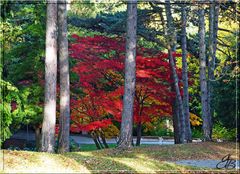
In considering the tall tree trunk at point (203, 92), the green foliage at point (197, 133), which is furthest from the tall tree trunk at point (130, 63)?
the green foliage at point (197, 133)

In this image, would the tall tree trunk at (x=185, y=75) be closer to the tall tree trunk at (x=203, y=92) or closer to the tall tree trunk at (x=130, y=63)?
the tall tree trunk at (x=203, y=92)

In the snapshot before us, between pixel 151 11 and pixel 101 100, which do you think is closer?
pixel 101 100

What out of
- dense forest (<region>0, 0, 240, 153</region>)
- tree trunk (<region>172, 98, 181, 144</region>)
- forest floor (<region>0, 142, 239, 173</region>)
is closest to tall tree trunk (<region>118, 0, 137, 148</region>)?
dense forest (<region>0, 0, 240, 153</region>)

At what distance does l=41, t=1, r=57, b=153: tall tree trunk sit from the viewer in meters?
10.8

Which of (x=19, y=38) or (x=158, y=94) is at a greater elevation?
(x=19, y=38)

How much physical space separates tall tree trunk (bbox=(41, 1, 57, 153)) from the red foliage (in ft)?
13.0

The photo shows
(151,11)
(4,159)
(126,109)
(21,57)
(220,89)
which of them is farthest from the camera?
(151,11)

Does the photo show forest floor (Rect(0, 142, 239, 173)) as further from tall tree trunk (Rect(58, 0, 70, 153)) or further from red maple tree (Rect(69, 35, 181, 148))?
red maple tree (Rect(69, 35, 181, 148))

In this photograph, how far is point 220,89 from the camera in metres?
13.3

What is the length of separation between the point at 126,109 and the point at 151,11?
6319 millimetres

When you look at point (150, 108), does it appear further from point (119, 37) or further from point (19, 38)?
point (19, 38)

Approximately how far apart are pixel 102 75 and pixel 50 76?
5685mm

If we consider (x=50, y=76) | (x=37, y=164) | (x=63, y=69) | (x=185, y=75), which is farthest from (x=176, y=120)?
(x=37, y=164)

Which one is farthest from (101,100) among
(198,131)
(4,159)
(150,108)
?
(198,131)
